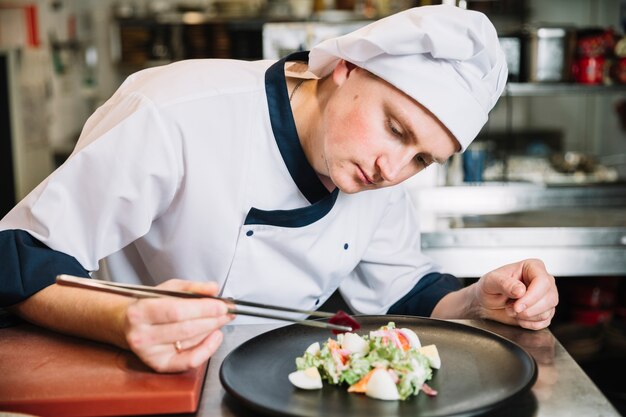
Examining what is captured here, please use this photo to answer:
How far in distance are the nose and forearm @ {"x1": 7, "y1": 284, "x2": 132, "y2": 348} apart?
467mm

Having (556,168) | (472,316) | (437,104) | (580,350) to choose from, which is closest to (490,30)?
(437,104)

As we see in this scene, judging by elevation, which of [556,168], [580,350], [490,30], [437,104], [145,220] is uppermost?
[490,30]

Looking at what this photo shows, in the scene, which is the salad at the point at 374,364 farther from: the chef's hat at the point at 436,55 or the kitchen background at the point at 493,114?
the kitchen background at the point at 493,114

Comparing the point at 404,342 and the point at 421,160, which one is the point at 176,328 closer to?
the point at 404,342

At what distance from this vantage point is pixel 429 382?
1132 mm

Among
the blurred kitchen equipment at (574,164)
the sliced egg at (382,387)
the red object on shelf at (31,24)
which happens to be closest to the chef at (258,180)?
the sliced egg at (382,387)

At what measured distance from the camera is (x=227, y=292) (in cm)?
159

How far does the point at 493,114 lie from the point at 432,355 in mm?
5056

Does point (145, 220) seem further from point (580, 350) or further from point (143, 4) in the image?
point (143, 4)

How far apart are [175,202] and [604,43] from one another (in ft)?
8.41

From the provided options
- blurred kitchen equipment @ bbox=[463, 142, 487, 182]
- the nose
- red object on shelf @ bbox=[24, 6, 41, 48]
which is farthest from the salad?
red object on shelf @ bbox=[24, 6, 41, 48]

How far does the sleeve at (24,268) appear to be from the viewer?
1302mm

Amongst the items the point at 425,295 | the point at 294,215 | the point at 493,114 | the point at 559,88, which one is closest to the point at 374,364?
the point at 294,215

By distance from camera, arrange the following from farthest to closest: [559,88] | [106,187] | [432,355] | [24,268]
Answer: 1. [559,88]
2. [106,187]
3. [24,268]
4. [432,355]
